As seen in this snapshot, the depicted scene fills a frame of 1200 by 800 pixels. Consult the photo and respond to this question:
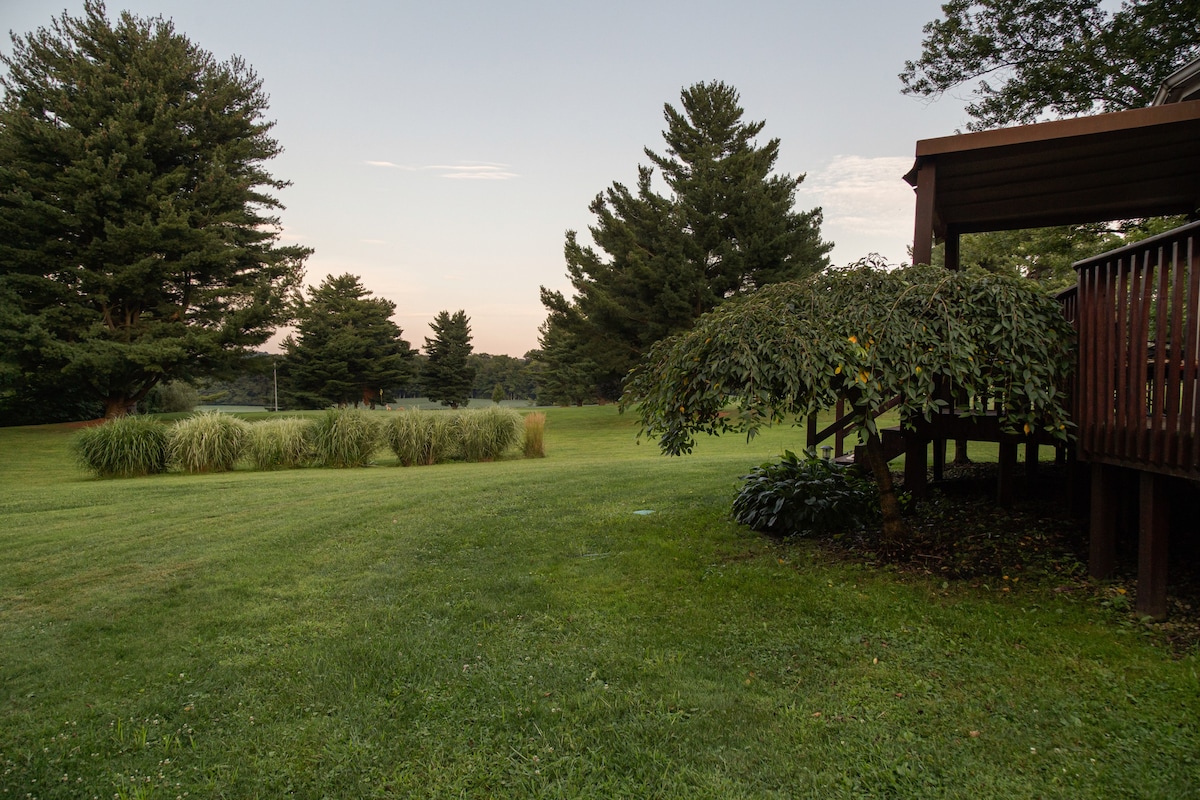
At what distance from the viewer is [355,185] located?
49.6 ft

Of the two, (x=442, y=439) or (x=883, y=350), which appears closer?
(x=883, y=350)

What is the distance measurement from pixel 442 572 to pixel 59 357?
1980 cm

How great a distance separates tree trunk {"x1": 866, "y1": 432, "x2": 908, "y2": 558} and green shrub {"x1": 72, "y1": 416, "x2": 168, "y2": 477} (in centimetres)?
1212

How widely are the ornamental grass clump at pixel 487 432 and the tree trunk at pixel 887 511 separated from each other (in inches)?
382

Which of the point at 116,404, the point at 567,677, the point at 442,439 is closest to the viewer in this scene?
the point at 567,677

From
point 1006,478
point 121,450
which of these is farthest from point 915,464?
point 121,450

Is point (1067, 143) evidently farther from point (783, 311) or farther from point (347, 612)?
point (347, 612)

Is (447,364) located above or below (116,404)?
above

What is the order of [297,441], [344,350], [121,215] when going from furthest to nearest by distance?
[344,350], [121,215], [297,441]

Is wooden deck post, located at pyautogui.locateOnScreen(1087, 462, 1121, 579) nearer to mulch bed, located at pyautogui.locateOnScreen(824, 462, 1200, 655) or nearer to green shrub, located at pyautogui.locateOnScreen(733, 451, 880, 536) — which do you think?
mulch bed, located at pyautogui.locateOnScreen(824, 462, 1200, 655)

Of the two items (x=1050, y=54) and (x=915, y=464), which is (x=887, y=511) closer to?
(x=915, y=464)

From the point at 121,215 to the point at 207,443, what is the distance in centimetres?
1295

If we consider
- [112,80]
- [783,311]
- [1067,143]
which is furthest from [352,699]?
[112,80]

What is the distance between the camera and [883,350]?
3.41 metres
